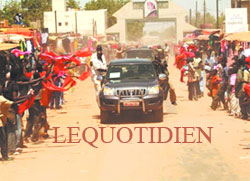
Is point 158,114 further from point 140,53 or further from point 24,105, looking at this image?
point 140,53

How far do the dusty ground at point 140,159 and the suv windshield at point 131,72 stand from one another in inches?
60.1

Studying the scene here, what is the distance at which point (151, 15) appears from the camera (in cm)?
13112

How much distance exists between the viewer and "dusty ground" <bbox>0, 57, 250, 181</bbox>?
35.9 feet

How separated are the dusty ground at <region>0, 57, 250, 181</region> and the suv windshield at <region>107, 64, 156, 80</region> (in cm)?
153

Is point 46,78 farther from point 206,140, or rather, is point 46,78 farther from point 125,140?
point 206,140

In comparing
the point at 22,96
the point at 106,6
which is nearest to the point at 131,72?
the point at 22,96

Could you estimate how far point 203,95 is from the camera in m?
27.0

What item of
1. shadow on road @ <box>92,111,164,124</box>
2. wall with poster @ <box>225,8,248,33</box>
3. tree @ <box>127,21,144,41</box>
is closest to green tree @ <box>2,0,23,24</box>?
wall with poster @ <box>225,8,248,33</box>

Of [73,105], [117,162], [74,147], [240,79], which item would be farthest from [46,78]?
[73,105]

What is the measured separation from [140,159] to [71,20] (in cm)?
10557

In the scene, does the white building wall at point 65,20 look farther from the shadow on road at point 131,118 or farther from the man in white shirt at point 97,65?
the shadow on road at point 131,118

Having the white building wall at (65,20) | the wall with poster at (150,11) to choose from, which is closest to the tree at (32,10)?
the white building wall at (65,20)

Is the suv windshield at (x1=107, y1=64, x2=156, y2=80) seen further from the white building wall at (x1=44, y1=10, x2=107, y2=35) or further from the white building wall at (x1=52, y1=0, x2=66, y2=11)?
the white building wall at (x1=52, y1=0, x2=66, y2=11)

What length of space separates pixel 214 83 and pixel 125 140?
7837 millimetres
